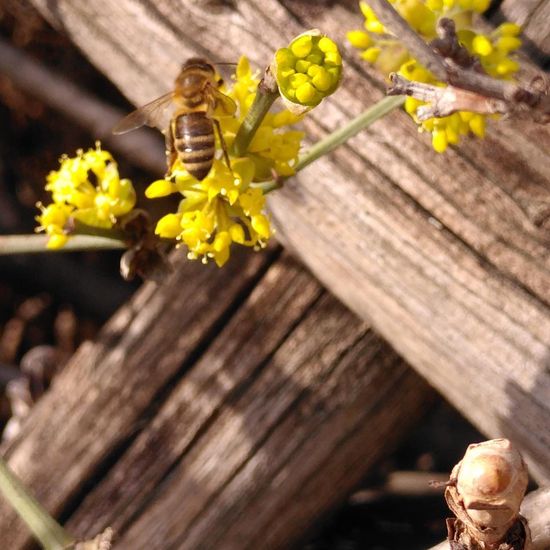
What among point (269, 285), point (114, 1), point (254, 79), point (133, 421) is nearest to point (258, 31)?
point (254, 79)

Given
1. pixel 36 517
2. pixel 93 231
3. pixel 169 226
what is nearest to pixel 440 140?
pixel 169 226

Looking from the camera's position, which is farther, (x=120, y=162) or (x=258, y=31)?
(x=120, y=162)

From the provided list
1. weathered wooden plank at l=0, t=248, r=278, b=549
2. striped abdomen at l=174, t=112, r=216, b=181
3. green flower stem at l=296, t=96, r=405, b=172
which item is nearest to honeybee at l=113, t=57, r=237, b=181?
striped abdomen at l=174, t=112, r=216, b=181

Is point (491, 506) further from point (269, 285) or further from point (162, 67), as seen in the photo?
point (162, 67)

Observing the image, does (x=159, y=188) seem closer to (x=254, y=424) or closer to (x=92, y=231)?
(x=92, y=231)

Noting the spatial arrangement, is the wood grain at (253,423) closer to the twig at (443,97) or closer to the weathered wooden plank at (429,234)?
the weathered wooden plank at (429,234)

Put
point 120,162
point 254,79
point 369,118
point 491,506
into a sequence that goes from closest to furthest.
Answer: point 491,506 → point 369,118 → point 254,79 → point 120,162

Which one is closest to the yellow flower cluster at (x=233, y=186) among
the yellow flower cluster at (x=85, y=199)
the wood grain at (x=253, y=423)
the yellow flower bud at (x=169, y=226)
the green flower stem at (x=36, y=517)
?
the yellow flower bud at (x=169, y=226)

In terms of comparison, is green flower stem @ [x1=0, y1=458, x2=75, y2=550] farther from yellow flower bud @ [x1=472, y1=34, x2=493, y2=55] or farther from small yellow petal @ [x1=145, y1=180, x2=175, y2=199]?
yellow flower bud @ [x1=472, y1=34, x2=493, y2=55]
